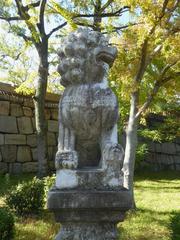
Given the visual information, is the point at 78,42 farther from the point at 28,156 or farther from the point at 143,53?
the point at 28,156

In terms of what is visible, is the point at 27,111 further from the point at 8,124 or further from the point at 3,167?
the point at 3,167

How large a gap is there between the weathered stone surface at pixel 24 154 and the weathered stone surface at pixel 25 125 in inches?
21.1

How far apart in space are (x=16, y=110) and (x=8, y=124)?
0.60 meters

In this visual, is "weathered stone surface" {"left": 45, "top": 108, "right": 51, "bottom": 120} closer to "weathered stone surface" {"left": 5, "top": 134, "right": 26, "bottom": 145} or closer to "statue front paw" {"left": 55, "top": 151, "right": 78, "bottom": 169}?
"weathered stone surface" {"left": 5, "top": 134, "right": 26, "bottom": 145}

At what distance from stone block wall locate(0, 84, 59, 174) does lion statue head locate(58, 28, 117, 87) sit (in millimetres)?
8202

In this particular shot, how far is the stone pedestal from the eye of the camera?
3.48 m

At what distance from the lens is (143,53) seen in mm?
8594

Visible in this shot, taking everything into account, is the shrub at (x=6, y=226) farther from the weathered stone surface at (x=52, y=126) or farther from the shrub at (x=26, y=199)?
the weathered stone surface at (x=52, y=126)

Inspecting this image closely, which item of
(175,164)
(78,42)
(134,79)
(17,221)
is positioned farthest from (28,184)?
(175,164)

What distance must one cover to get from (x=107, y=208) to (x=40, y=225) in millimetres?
4009

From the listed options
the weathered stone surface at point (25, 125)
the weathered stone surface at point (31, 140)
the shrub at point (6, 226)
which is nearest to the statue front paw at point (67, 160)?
the shrub at point (6, 226)

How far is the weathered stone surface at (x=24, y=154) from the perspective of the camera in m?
12.3

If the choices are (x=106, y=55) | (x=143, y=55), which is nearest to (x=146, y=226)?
(x=143, y=55)

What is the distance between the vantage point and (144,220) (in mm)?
7812
